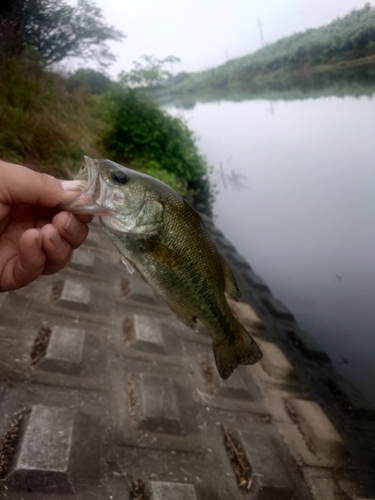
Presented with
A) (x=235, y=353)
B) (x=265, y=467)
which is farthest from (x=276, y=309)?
(x=235, y=353)

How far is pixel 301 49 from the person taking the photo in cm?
978

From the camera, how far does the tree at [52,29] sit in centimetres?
562

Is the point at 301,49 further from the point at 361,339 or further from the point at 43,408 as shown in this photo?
the point at 43,408

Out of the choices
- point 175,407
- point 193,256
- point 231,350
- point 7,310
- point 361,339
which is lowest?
point 361,339

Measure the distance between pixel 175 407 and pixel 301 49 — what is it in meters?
9.58

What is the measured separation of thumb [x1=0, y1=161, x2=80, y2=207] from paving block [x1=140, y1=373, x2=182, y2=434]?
221 cm

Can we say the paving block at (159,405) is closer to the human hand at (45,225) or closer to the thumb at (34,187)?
the human hand at (45,225)

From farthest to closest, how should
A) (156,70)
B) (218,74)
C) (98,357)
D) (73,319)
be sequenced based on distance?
(218,74) < (156,70) < (73,319) < (98,357)

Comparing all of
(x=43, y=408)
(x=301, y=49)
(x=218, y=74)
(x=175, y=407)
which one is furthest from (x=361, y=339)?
(x=218, y=74)

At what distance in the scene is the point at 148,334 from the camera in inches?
174

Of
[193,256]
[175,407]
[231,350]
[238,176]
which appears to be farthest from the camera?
[238,176]

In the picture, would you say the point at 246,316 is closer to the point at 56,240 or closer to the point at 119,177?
the point at 56,240

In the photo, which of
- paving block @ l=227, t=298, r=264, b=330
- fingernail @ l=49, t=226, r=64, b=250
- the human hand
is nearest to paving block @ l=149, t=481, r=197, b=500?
the human hand

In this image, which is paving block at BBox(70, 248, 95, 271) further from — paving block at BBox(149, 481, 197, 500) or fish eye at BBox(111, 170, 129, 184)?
fish eye at BBox(111, 170, 129, 184)
